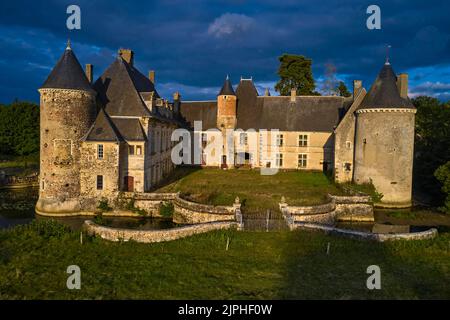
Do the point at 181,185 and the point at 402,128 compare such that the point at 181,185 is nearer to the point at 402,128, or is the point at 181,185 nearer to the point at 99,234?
the point at 99,234

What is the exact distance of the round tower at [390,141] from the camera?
24078 millimetres

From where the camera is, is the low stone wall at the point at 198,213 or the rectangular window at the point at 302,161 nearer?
the low stone wall at the point at 198,213

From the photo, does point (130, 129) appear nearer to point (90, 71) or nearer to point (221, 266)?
point (90, 71)

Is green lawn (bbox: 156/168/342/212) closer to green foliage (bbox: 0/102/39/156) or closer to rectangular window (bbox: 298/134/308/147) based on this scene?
rectangular window (bbox: 298/134/308/147)

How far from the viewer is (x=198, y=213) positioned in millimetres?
18766

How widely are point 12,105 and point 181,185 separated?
1155 inches

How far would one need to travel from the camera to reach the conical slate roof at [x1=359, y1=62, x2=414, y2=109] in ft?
78.9

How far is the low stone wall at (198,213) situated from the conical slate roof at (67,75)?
8782 mm

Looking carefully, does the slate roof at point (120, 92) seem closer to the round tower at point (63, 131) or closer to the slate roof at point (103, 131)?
the slate roof at point (103, 131)

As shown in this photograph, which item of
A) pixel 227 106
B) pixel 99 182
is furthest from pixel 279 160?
pixel 99 182

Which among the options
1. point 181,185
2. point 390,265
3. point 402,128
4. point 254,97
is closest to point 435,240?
point 390,265

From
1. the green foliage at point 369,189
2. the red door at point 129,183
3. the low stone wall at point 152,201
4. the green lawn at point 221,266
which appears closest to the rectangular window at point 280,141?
the green foliage at point 369,189

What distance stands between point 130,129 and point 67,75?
4.62 meters
